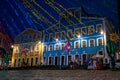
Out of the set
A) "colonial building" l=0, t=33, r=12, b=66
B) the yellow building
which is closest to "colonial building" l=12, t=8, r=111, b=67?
the yellow building

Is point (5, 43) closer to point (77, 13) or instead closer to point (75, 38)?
point (75, 38)

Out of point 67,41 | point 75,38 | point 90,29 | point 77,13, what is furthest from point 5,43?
point 90,29

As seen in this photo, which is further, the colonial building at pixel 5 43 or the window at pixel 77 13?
the colonial building at pixel 5 43

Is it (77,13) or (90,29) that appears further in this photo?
(77,13)

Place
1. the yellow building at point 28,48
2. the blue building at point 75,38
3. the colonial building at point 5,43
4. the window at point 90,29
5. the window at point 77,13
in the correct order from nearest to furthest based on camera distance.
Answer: the blue building at point 75,38, the window at point 90,29, the window at point 77,13, the yellow building at point 28,48, the colonial building at point 5,43

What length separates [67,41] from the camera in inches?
1416

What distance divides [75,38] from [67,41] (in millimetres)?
1878

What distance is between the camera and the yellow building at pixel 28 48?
1619 inches

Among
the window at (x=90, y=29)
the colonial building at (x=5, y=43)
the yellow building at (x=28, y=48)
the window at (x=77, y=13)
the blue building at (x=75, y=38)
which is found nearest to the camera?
the blue building at (x=75, y=38)

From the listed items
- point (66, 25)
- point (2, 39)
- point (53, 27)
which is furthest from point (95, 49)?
point (2, 39)

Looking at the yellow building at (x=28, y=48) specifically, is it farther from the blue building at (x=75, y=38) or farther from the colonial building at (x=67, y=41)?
the blue building at (x=75, y=38)

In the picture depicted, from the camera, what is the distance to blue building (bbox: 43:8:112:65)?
32719mm

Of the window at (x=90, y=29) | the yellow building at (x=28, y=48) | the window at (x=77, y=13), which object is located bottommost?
the yellow building at (x=28, y=48)

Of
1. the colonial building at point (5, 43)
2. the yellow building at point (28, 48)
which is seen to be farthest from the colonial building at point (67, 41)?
the colonial building at point (5, 43)
